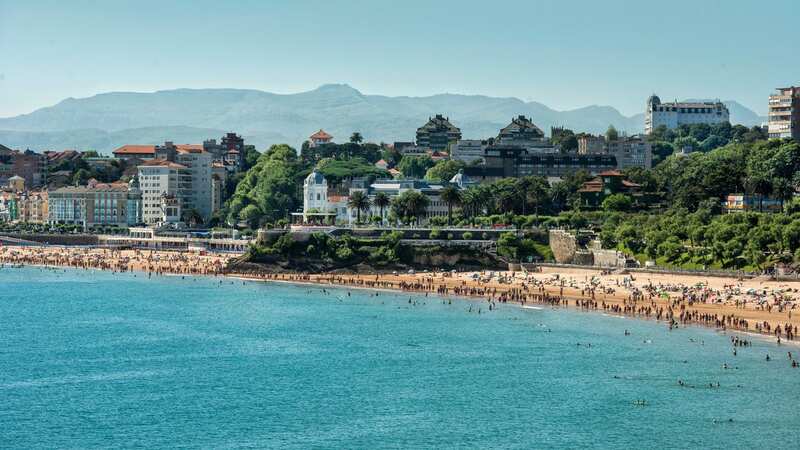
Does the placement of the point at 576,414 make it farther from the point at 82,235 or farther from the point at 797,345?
the point at 82,235

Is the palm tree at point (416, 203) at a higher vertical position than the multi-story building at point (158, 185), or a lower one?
lower

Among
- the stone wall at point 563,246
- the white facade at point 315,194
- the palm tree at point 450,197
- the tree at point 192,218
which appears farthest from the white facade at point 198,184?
the stone wall at point 563,246

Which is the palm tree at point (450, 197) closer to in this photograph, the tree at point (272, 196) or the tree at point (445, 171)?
the tree at point (272, 196)

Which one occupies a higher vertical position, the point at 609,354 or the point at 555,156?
the point at 555,156

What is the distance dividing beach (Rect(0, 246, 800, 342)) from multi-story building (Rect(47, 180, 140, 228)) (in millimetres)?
51398

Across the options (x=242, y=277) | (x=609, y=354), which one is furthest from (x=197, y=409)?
(x=242, y=277)

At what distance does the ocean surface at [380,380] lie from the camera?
55.8 metres

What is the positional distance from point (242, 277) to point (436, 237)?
20641mm

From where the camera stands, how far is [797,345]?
75875 mm

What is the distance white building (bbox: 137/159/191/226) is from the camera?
188375mm

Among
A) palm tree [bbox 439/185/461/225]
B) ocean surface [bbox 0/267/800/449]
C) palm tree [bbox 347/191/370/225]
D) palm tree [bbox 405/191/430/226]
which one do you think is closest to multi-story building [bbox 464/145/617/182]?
palm tree [bbox 347/191/370/225]

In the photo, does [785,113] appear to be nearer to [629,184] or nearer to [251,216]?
[629,184]

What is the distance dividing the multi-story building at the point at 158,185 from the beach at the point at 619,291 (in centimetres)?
4773

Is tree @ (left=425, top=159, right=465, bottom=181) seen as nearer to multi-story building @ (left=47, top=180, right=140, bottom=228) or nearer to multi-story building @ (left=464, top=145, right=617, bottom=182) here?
multi-story building @ (left=464, top=145, right=617, bottom=182)
